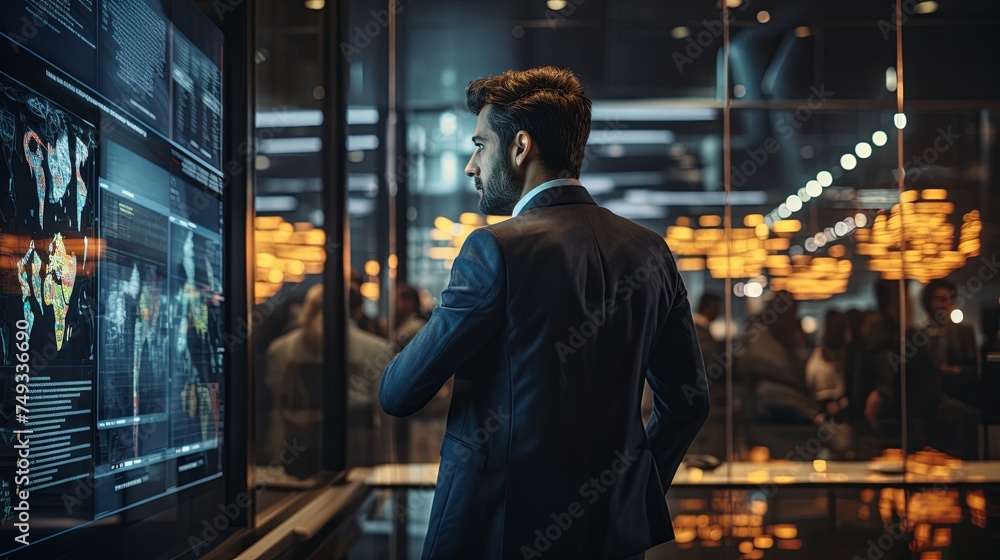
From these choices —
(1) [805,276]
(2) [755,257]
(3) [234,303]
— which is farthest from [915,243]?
(3) [234,303]

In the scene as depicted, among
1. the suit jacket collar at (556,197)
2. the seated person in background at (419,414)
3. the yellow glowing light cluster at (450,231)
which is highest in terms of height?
the yellow glowing light cluster at (450,231)

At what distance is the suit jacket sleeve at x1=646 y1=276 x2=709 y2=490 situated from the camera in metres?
1.72

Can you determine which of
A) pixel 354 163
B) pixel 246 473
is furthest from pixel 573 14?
pixel 246 473

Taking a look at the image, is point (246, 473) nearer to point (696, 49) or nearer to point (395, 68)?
point (395, 68)

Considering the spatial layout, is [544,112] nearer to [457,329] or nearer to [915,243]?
[457,329]

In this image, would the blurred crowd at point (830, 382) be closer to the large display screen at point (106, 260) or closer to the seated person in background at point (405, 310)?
the seated person in background at point (405, 310)

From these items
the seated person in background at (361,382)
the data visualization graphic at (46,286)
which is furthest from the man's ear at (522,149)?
the seated person in background at (361,382)

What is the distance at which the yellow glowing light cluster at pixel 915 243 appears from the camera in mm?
5930

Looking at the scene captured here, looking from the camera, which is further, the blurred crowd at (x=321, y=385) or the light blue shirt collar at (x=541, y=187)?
the blurred crowd at (x=321, y=385)

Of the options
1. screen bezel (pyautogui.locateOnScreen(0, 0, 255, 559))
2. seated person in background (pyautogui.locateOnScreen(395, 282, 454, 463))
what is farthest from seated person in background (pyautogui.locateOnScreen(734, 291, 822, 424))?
screen bezel (pyautogui.locateOnScreen(0, 0, 255, 559))

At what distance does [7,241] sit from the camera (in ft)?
5.40

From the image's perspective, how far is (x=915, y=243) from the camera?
5.94 metres

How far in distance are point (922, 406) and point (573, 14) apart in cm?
339

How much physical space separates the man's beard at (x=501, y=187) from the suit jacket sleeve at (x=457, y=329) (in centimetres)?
16
